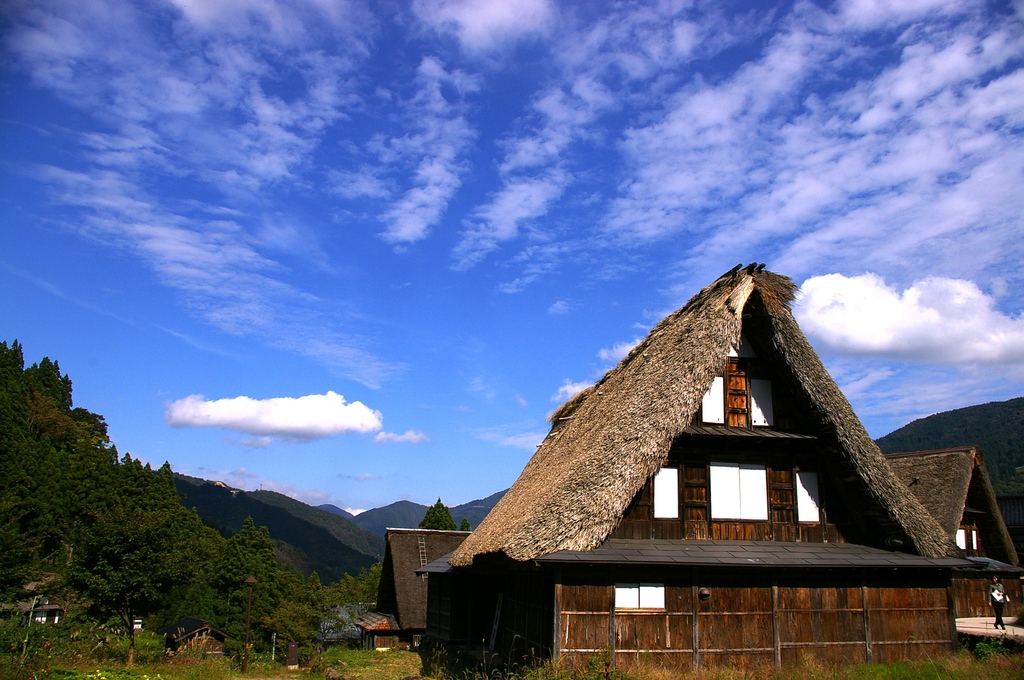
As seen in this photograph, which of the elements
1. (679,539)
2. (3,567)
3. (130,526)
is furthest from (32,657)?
(679,539)

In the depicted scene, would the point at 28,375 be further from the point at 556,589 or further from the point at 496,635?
the point at 556,589

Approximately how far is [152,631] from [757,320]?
34.7m

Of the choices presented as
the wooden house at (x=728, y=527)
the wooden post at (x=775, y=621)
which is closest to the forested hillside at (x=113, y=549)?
the wooden house at (x=728, y=527)

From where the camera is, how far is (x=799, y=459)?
48.2ft

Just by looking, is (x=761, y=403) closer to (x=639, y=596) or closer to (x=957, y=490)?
(x=639, y=596)

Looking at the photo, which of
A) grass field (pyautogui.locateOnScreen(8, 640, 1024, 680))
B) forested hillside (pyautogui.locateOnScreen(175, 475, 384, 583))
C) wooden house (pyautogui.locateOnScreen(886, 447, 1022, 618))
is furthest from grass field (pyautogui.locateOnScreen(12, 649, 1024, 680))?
forested hillside (pyautogui.locateOnScreen(175, 475, 384, 583))

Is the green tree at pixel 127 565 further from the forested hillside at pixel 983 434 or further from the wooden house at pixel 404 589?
the forested hillside at pixel 983 434

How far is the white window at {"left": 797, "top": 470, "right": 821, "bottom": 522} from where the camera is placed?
14488 millimetres

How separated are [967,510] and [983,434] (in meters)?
95.0

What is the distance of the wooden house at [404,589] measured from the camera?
27328 millimetres

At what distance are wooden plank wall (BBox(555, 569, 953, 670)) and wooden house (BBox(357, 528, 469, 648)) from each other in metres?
15.1

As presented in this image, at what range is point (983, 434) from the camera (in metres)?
103

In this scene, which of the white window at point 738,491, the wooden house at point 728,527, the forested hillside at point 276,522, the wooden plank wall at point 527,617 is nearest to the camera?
the wooden house at point 728,527

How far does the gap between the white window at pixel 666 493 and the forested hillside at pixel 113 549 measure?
14.7 metres
